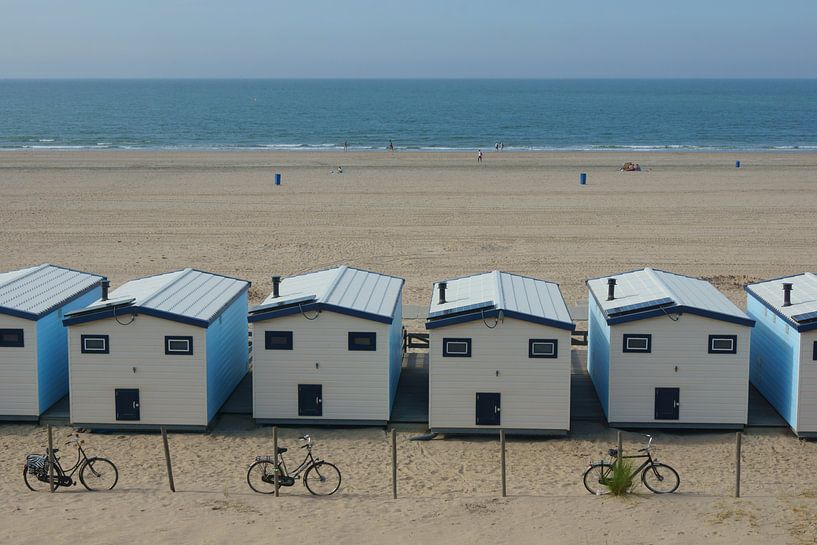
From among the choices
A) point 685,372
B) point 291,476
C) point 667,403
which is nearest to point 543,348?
point 667,403

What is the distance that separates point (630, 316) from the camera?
20750 millimetres

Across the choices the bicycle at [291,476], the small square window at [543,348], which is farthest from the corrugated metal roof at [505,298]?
the bicycle at [291,476]

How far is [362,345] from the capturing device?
21047mm

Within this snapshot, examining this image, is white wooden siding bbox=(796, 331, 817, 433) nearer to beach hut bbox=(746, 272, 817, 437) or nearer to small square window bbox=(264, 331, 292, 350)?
beach hut bbox=(746, 272, 817, 437)

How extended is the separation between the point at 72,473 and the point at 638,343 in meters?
10.8

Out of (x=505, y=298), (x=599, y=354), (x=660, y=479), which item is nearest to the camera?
(x=660, y=479)

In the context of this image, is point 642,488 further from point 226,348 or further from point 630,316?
point 226,348

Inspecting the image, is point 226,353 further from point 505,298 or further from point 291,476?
point 505,298

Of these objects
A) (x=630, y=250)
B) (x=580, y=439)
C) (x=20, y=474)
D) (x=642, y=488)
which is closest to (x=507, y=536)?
(x=642, y=488)

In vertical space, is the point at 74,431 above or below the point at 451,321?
below

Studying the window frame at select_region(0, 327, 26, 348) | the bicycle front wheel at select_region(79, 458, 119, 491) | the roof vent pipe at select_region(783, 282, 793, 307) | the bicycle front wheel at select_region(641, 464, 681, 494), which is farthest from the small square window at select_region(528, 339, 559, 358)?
the window frame at select_region(0, 327, 26, 348)

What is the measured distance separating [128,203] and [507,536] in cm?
3885

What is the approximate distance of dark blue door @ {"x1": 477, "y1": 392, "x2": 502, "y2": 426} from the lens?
20.7 meters

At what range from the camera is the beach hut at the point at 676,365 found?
20750mm
